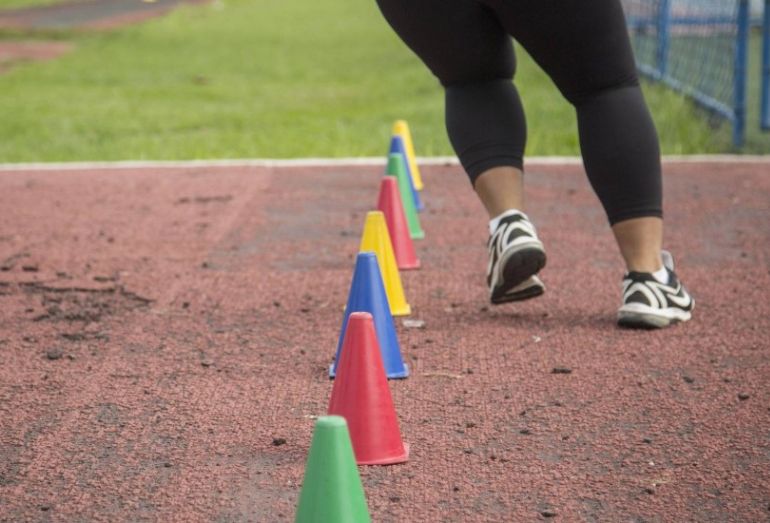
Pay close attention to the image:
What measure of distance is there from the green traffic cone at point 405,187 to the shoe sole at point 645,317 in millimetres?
2054

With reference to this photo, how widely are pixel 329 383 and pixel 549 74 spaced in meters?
1.31

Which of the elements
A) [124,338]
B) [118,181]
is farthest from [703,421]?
[118,181]

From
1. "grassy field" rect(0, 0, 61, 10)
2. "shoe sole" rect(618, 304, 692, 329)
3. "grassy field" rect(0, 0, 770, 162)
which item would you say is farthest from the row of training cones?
"grassy field" rect(0, 0, 61, 10)

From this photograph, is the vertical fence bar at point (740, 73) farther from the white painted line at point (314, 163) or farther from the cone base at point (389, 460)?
the cone base at point (389, 460)

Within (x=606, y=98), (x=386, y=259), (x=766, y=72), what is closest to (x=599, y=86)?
(x=606, y=98)

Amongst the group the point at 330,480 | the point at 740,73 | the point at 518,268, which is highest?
the point at 330,480

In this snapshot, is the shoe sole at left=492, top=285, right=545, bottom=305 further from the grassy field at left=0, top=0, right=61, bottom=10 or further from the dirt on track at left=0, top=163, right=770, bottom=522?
the grassy field at left=0, top=0, right=61, bottom=10

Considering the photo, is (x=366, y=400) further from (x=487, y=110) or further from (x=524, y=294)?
(x=487, y=110)

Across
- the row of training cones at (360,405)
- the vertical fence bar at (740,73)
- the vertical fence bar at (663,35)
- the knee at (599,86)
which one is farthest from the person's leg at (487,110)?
the vertical fence bar at (663,35)

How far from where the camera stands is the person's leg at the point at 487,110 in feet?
15.0

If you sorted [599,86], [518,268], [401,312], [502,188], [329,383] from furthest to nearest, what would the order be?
1. [401,312]
2. [502,188]
3. [518,268]
4. [599,86]
5. [329,383]

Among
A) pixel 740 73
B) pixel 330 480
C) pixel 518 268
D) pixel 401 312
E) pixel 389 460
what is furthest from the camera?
pixel 740 73

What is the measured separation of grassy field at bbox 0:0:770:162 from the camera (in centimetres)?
970

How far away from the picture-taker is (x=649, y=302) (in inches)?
181
